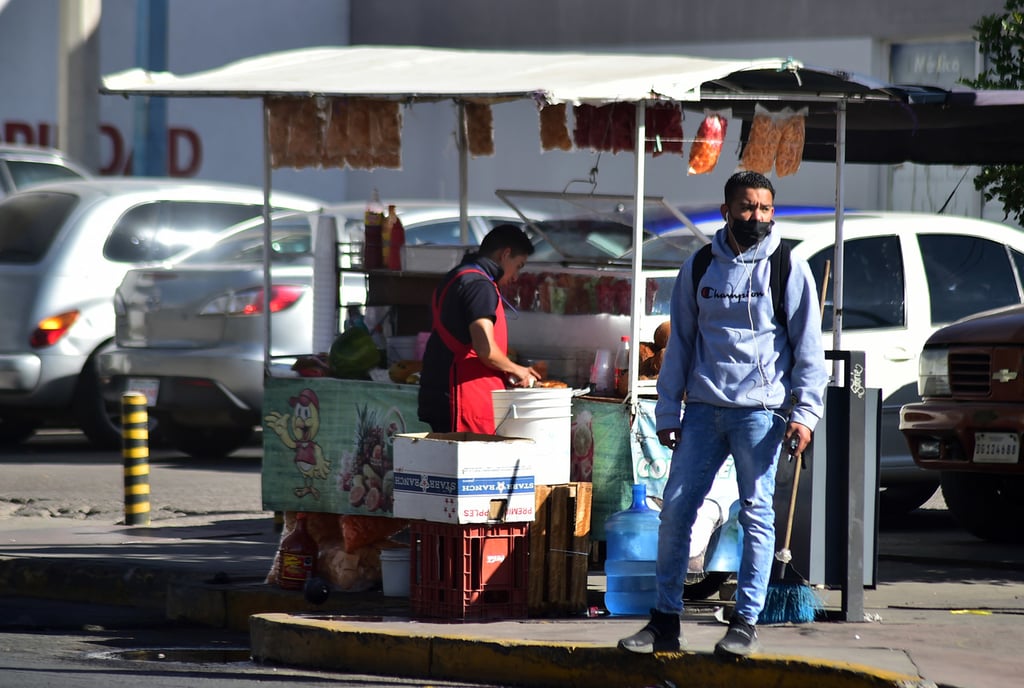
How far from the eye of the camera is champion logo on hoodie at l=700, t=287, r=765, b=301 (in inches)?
263

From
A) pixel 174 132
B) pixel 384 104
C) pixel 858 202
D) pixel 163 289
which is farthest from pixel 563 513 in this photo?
pixel 174 132

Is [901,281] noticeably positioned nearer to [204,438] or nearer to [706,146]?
[706,146]

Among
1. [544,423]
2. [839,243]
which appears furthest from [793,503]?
[839,243]

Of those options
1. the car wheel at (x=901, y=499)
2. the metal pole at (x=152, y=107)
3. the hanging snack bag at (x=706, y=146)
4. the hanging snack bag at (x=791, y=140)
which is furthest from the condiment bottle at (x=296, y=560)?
the metal pole at (x=152, y=107)

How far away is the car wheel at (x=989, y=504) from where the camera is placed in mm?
10188

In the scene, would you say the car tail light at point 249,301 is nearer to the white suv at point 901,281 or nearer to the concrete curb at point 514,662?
the white suv at point 901,281

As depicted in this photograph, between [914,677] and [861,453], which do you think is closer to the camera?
[914,677]

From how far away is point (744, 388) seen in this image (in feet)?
21.9

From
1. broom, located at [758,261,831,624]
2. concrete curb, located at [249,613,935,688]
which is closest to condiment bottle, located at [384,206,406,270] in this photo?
concrete curb, located at [249,613,935,688]

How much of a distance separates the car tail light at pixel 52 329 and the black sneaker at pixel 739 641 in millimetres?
7964

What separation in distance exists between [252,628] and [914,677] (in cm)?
287

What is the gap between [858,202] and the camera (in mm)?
18734

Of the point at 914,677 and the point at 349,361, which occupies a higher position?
the point at 349,361

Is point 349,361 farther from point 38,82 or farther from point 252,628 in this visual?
point 38,82
